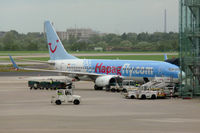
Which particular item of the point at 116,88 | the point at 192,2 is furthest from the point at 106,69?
the point at 192,2

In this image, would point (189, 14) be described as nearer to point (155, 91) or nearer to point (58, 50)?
point (155, 91)

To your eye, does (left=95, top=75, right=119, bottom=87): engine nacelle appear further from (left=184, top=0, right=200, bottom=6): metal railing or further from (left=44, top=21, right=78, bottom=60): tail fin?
(left=184, top=0, right=200, bottom=6): metal railing

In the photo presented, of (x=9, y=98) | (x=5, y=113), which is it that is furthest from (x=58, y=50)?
(x=5, y=113)

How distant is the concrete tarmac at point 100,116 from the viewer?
30.6 meters

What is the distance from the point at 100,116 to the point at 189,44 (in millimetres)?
A: 18191

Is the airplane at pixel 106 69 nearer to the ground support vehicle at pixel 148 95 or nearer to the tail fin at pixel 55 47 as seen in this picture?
the tail fin at pixel 55 47

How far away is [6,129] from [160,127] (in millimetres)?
10046

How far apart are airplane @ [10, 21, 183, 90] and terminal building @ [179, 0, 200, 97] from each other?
485 centimetres

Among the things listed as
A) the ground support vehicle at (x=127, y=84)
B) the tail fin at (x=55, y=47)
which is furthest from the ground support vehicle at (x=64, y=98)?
the tail fin at (x=55, y=47)

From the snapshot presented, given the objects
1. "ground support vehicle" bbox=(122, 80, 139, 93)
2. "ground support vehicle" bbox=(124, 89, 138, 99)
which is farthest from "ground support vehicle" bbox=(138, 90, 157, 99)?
"ground support vehicle" bbox=(122, 80, 139, 93)

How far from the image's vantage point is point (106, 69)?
61.9 metres

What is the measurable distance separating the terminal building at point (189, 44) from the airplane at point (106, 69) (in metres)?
4.85

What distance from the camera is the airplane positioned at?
57.0m

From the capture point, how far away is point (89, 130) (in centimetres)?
3005
